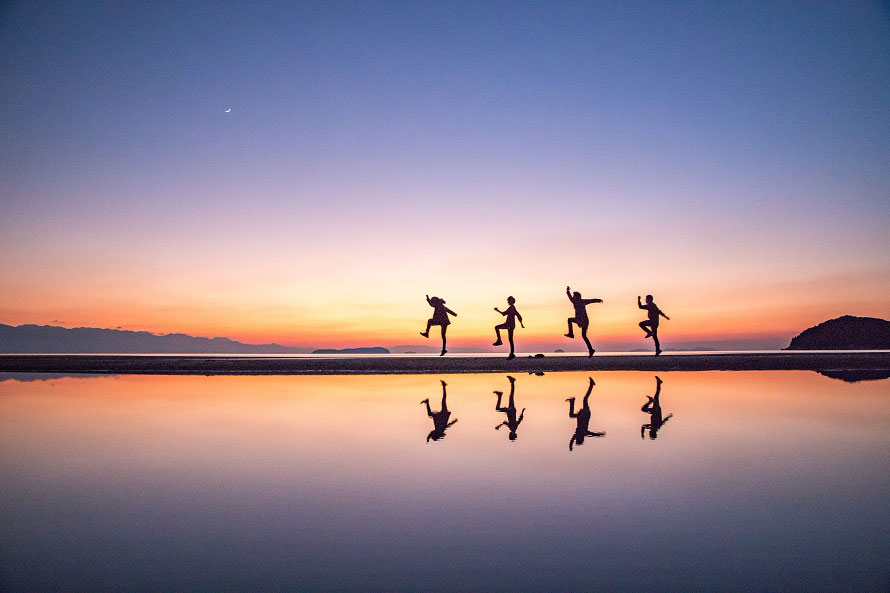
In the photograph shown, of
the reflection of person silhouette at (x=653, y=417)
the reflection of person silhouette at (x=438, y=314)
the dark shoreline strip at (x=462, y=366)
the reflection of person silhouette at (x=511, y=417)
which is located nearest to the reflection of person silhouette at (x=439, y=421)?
the reflection of person silhouette at (x=511, y=417)

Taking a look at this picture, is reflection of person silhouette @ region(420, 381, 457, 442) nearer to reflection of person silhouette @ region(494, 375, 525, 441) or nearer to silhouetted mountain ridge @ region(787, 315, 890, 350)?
reflection of person silhouette @ region(494, 375, 525, 441)

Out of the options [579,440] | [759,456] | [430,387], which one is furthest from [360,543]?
[430,387]

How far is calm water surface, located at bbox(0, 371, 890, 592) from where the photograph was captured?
323cm

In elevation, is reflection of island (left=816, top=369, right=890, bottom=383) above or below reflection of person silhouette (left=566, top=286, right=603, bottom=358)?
below

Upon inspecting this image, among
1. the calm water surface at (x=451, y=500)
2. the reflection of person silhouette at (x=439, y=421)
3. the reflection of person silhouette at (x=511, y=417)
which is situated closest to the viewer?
Result: the calm water surface at (x=451, y=500)

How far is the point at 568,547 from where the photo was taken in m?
3.54

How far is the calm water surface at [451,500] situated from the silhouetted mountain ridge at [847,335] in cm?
5177

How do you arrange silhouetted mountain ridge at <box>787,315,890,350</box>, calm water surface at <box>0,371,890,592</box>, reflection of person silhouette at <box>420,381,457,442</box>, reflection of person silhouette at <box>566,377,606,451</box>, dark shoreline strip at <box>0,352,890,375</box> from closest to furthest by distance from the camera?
calm water surface at <box>0,371,890,592</box>
reflection of person silhouette at <box>566,377,606,451</box>
reflection of person silhouette at <box>420,381,457,442</box>
dark shoreline strip at <box>0,352,890,375</box>
silhouetted mountain ridge at <box>787,315,890,350</box>

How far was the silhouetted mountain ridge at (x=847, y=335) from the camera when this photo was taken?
163 ft

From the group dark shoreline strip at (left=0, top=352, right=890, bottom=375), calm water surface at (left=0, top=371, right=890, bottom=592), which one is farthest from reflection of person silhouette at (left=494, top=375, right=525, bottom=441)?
dark shoreline strip at (left=0, top=352, right=890, bottom=375)

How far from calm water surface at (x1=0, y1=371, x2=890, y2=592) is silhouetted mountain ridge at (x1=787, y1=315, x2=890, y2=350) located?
51770mm

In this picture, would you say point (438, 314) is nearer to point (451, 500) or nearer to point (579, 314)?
point (579, 314)

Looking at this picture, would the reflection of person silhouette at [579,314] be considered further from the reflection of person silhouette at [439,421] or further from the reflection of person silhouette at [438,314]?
the reflection of person silhouette at [439,421]

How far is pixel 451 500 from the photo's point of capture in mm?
4598
